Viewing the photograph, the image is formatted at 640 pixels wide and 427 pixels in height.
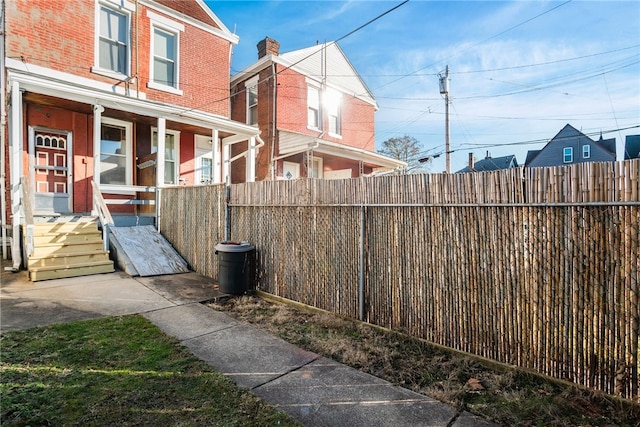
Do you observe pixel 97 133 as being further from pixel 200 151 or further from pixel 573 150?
pixel 573 150

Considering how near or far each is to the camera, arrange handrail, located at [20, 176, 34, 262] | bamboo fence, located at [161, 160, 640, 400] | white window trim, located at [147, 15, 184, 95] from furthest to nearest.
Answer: white window trim, located at [147, 15, 184, 95] < handrail, located at [20, 176, 34, 262] < bamboo fence, located at [161, 160, 640, 400]

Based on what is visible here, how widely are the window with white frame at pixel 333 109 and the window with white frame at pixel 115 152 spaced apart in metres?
9.48

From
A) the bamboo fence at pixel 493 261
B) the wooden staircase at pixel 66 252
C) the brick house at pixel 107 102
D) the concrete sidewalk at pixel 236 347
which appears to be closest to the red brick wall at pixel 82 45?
the brick house at pixel 107 102

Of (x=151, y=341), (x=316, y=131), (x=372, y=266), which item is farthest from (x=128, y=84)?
(x=372, y=266)

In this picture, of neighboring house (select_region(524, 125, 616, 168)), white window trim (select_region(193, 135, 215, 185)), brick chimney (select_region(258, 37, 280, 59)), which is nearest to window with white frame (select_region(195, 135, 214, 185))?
white window trim (select_region(193, 135, 215, 185))

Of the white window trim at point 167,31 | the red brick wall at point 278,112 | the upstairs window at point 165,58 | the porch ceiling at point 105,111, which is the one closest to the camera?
the porch ceiling at point 105,111

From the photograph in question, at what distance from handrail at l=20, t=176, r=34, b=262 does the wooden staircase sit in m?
0.11

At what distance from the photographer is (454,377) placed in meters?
3.28

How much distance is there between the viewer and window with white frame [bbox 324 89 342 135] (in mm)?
17156

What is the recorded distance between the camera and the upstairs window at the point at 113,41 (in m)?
10.4

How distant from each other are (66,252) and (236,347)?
5.84m

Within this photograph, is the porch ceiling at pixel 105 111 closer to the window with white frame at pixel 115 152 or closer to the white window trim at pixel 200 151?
the window with white frame at pixel 115 152

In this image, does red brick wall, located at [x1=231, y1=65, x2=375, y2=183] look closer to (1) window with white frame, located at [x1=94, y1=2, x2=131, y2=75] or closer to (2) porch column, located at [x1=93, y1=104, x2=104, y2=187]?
(1) window with white frame, located at [x1=94, y1=2, x2=131, y2=75]

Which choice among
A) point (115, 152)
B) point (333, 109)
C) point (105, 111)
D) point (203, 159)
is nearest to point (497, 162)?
point (333, 109)
